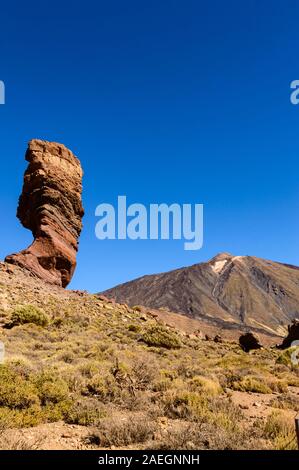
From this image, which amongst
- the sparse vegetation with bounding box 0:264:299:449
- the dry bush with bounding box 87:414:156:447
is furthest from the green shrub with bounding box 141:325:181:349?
the dry bush with bounding box 87:414:156:447

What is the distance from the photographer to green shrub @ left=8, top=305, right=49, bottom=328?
20.6m

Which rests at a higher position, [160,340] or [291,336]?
[291,336]

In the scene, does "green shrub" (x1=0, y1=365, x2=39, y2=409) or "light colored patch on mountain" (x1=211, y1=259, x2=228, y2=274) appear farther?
"light colored patch on mountain" (x1=211, y1=259, x2=228, y2=274)

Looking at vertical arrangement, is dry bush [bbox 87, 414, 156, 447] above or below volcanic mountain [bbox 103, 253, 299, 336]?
below

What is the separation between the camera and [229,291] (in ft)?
473

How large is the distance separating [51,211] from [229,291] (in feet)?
395

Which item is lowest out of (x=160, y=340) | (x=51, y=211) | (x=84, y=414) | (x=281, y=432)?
(x=281, y=432)

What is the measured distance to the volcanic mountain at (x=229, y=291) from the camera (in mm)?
123812

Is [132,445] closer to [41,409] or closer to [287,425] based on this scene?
[41,409]

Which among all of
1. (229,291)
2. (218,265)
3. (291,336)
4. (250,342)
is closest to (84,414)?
(250,342)

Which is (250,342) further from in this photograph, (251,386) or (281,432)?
(281,432)

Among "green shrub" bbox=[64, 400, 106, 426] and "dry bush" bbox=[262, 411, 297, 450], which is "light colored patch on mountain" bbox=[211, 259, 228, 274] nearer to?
"dry bush" bbox=[262, 411, 297, 450]

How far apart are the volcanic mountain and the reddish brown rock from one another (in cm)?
8228

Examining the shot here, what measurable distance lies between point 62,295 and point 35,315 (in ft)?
29.3
